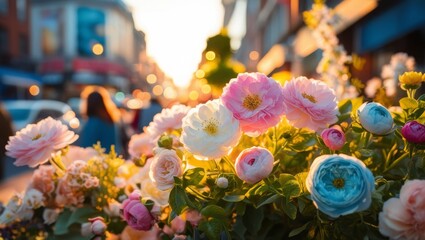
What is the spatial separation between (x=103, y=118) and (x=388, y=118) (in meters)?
4.72

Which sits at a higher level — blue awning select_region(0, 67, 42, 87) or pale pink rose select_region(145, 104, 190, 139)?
pale pink rose select_region(145, 104, 190, 139)

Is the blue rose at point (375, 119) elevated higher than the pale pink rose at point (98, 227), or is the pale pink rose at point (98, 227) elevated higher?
the blue rose at point (375, 119)

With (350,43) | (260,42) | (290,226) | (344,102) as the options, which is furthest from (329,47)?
(260,42)

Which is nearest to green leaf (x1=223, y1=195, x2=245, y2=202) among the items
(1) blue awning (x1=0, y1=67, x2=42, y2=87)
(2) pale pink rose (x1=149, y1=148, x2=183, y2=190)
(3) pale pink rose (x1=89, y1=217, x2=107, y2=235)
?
(2) pale pink rose (x1=149, y1=148, x2=183, y2=190)

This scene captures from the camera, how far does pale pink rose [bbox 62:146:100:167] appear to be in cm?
167

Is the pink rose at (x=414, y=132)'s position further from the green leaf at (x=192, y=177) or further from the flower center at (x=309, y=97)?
the green leaf at (x=192, y=177)

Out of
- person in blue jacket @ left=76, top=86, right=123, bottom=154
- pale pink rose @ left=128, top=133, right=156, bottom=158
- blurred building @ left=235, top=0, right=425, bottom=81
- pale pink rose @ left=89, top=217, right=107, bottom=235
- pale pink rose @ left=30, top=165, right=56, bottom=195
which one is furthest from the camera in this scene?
blurred building @ left=235, top=0, right=425, bottom=81

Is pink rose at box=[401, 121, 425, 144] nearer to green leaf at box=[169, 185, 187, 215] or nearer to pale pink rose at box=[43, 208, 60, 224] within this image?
green leaf at box=[169, 185, 187, 215]

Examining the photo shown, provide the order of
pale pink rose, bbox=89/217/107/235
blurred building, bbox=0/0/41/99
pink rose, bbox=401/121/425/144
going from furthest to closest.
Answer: blurred building, bbox=0/0/41/99, pale pink rose, bbox=89/217/107/235, pink rose, bbox=401/121/425/144

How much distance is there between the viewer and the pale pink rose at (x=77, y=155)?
1672mm

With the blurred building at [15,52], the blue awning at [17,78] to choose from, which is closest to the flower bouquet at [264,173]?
the blurred building at [15,52]

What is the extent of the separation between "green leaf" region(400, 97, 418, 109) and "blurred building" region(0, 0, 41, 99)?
106 ft

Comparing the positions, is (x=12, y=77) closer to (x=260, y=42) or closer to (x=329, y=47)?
(x=260, y=42)

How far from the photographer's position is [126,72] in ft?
182
